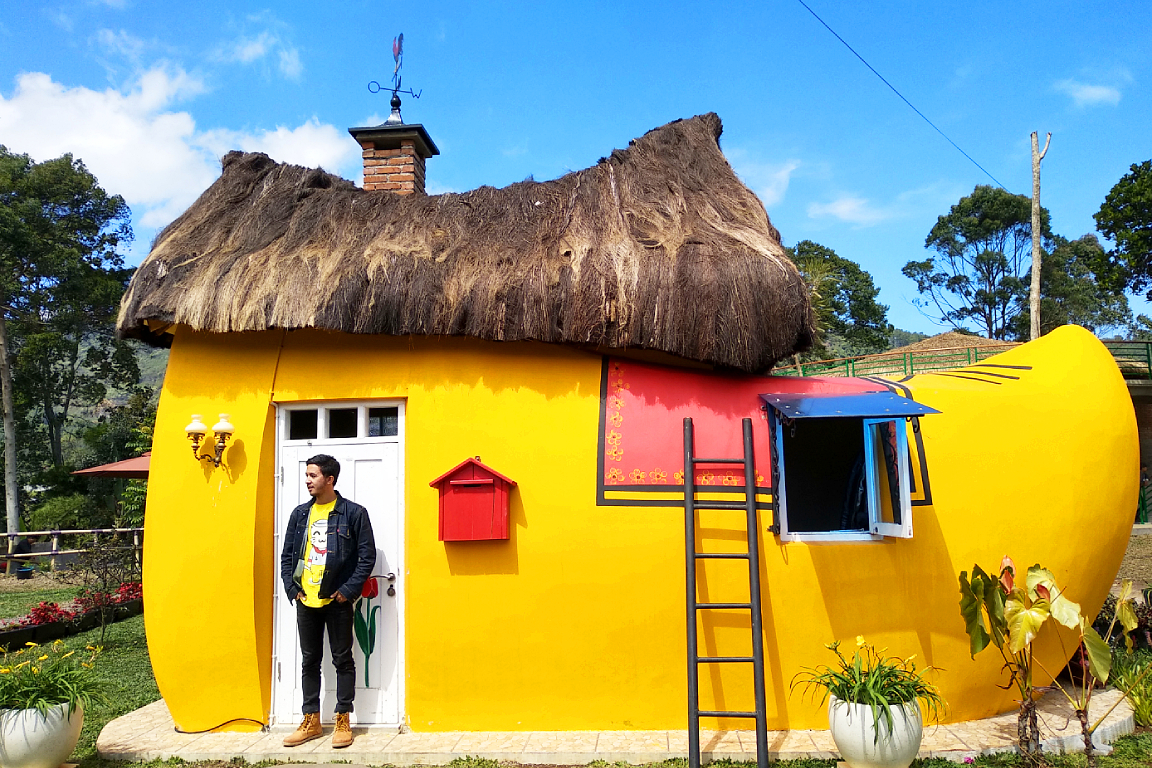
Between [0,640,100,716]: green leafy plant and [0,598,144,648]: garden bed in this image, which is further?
[0,598,144,648]: garden bed

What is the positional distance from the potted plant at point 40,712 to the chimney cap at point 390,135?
4984 millimetres

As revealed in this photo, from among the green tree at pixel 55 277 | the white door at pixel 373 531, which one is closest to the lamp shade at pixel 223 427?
the white door at pixel 373 531

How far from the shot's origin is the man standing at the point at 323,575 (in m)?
4.69

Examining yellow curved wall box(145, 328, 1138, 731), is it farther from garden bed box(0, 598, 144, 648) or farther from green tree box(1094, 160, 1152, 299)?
green tree box(1094, 160, 1152, 299)

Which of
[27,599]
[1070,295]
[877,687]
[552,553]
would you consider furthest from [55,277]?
[1070,295]

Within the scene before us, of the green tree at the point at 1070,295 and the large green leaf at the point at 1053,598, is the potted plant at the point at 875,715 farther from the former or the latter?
the green tree at the point at 1070,295

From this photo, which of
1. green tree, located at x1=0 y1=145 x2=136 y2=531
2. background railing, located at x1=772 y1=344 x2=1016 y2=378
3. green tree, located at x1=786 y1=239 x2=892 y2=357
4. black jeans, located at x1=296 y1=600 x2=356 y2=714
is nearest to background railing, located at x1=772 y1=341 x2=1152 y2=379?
background railing, located at x1=772 y1=344 x2=1016 y2=378

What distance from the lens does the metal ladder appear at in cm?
418

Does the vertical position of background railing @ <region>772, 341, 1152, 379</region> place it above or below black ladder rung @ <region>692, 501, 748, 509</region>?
above

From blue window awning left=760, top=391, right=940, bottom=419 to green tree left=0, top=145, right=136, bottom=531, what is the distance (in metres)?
23.9

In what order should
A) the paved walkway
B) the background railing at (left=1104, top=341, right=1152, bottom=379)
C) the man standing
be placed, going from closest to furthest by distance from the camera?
the paved walkway
the man standing
the background railing at (left=1104, top=341, right=1152, bottom=379)

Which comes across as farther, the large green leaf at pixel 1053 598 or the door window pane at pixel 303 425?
the door window pane at pixel 303 425

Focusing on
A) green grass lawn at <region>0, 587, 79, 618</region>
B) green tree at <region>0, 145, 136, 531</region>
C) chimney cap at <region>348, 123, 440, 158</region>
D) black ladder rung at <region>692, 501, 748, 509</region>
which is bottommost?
green grass lawn at <region>0, 587, 79, 618</region>

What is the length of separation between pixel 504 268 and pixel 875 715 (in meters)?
3.48
